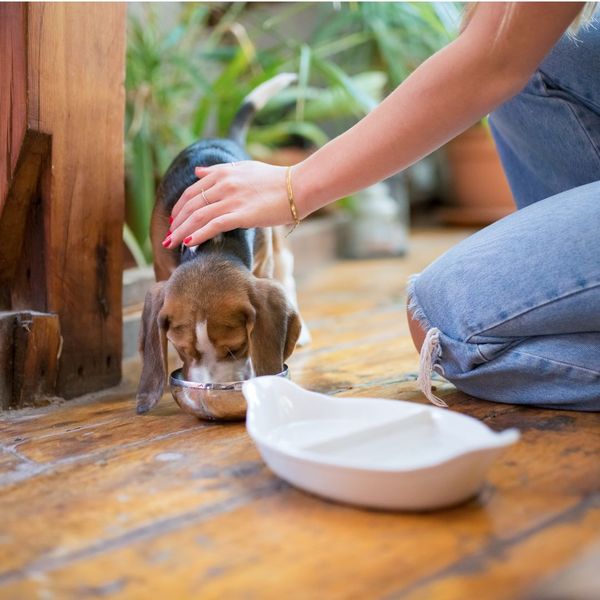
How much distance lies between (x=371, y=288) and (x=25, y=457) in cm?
250

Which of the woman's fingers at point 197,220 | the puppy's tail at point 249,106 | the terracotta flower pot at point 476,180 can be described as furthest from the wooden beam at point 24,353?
the terracotta flower pot at point 476,180

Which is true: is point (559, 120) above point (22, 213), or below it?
above

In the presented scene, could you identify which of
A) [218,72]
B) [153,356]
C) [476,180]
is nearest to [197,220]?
[153,356]

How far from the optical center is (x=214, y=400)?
1929 millimetres

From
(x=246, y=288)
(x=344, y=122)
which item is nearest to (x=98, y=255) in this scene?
(x=246, y=288)

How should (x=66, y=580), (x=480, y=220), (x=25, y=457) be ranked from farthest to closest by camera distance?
(x=480, y=220), (x=25, y=457), (x=66, y=580)

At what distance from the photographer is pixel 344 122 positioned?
5.88 meters

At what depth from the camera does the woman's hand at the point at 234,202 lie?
6.35 ft

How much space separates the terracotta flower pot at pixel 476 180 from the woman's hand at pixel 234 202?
490cm

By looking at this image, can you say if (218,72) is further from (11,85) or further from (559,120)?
(559,120)

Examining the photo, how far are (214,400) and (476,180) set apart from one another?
214 inches

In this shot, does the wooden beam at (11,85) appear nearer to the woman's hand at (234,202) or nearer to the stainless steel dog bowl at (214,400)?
the woman's hand at (234,202)

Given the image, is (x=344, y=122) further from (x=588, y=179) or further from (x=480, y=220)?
(x=588, y=179)

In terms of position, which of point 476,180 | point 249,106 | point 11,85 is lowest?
point 11,85
